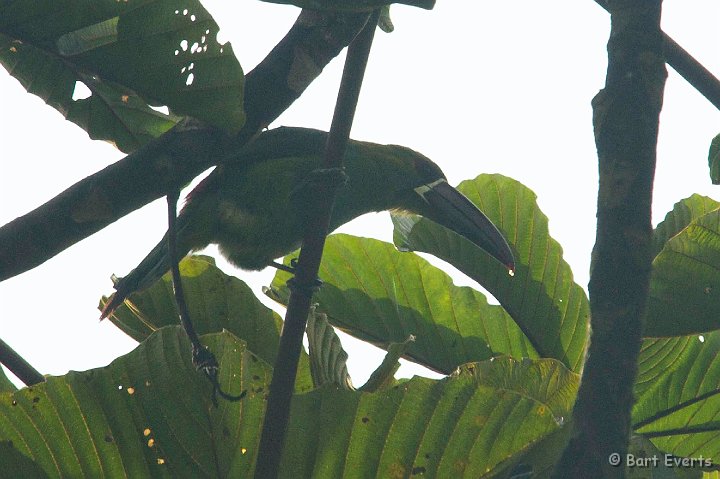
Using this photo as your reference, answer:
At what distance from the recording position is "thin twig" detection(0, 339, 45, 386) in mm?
2020

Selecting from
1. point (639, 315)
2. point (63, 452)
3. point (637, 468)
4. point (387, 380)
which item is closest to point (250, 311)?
point (387, 380)

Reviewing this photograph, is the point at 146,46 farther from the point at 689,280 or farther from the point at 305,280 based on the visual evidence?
the point at 689,280

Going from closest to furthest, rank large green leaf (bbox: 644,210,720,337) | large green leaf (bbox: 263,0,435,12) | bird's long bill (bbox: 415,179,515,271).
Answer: large green leaf (bbox: 263,0,435,12) → large green leaf (bbox: 644,210,720,337) → bird's long bill (bbox: 415,179,515,271)

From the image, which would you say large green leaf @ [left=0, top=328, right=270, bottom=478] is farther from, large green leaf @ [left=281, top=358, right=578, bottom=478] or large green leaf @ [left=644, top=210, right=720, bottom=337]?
large green leaf @ [left=644, top=210, right=720, bottom=337]

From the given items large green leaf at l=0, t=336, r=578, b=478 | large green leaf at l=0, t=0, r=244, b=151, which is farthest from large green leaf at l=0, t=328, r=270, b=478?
large green leaf at l=0, t=0, r=244, b=151

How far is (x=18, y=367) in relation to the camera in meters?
2.03

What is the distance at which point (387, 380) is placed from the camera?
2.10 meters

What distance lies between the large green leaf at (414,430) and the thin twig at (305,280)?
192 mm

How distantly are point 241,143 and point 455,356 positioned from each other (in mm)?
1307

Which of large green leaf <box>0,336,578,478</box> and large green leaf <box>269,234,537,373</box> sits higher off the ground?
large green leaf <box>269,234,537,373</box>

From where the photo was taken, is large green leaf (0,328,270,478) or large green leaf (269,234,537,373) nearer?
large green leaf (0,328,270,478)

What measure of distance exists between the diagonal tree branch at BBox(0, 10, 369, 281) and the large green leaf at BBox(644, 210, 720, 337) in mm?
1124

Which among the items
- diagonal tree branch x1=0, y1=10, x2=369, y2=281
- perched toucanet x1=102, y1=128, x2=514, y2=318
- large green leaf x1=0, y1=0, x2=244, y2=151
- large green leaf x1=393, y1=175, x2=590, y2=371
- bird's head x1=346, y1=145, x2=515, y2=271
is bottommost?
diagonal tree branch x1=0, y1=10, x2=369, y2=281

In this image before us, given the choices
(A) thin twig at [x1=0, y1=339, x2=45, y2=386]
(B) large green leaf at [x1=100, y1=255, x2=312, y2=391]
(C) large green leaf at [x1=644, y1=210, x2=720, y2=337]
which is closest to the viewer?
(A) thin twig at [x1=0, y1=339, x2=45, y2=386]
